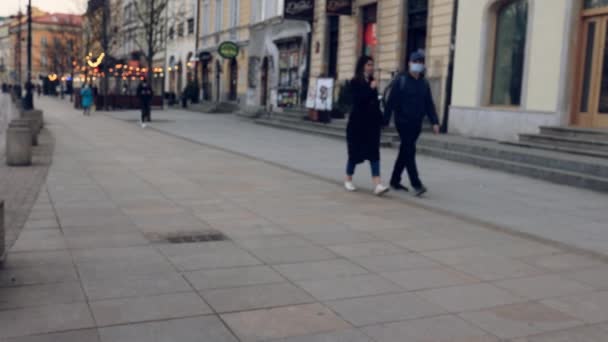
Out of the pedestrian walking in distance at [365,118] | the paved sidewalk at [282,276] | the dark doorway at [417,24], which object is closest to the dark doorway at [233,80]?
the dark doorway at [417,24]

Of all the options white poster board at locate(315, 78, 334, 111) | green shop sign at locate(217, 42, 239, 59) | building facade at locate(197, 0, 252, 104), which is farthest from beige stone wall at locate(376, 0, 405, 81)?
building facade at locate(197, 0, 252, 104)

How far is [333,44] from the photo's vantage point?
26.5 metres

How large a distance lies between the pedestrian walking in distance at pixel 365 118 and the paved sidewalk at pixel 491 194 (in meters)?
0.74

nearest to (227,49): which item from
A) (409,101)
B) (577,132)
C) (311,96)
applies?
(311,96)

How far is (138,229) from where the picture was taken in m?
6.70

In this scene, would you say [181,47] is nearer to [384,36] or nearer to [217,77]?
[217,77]

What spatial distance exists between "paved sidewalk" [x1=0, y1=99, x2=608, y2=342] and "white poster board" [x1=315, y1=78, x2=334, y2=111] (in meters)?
12.3

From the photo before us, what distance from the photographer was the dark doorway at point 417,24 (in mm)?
20508

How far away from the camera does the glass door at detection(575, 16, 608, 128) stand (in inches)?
551

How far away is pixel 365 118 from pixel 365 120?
29 mm

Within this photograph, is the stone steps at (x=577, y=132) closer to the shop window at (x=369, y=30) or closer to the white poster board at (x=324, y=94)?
the white poster board at (x=324, y=94)

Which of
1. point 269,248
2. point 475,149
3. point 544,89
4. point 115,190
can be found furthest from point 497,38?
point 269,248

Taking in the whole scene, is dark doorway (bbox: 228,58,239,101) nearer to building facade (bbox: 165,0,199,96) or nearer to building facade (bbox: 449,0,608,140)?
building facade (bbox: 165,0,199,96)

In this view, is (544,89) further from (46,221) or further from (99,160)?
(46,221)
